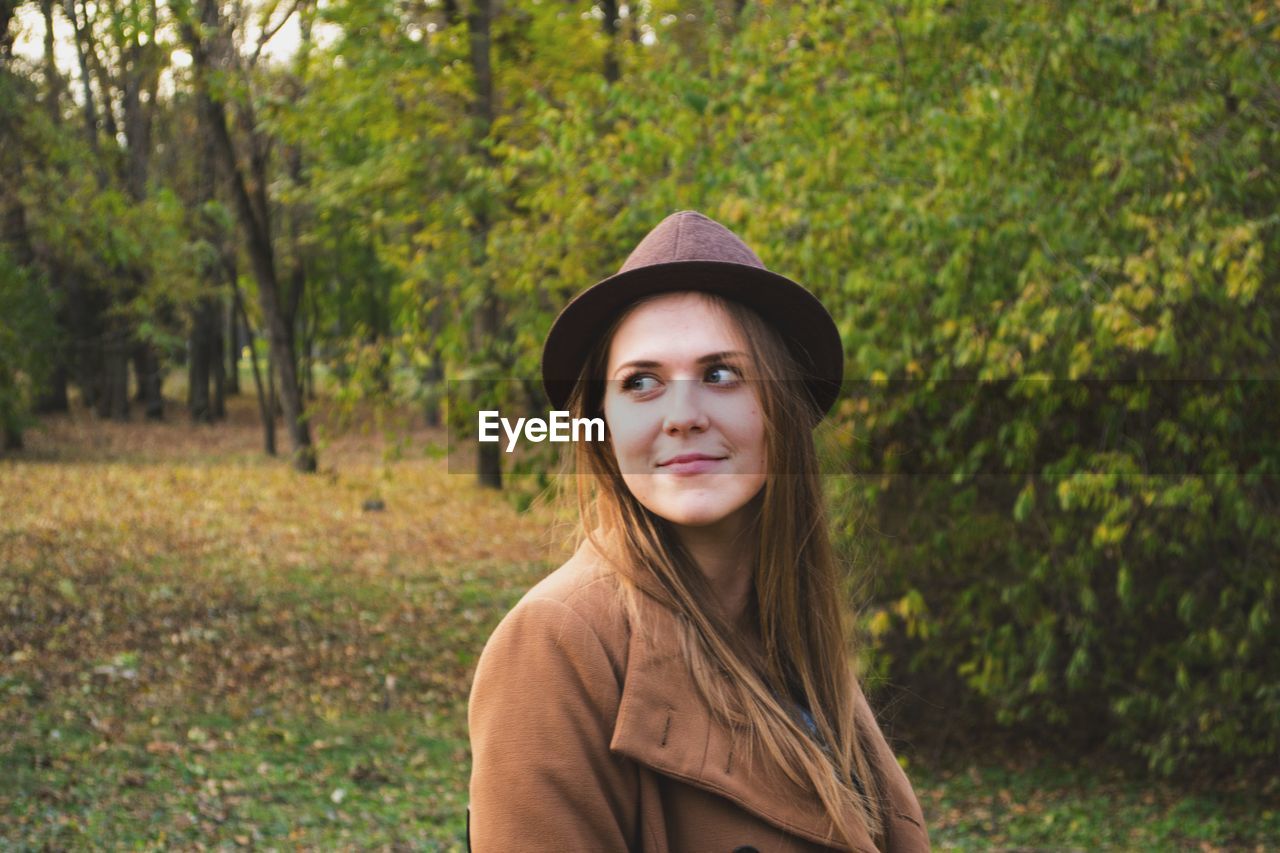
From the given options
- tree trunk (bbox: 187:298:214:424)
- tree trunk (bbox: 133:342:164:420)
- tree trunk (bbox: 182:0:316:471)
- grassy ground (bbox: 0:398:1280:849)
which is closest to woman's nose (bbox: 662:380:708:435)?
grassy ground (bbox: 0:398:1280:849)

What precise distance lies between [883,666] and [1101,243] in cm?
294

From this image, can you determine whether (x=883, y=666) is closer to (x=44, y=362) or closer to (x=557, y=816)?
(x=557, y=816)

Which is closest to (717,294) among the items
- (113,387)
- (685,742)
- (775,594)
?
(775,594)

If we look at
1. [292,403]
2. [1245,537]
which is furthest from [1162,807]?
[292,403]

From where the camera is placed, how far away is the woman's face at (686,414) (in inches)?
69.5

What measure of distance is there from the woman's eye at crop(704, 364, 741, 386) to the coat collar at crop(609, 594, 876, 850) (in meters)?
0.32

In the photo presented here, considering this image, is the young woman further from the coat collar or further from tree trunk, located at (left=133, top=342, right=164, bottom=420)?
tree trunk, located at (left=133, top=342, right=164, bottom=420)

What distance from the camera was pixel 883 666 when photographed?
788cm

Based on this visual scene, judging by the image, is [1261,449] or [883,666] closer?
[1261,449]

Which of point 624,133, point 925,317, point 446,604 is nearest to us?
point 925,317

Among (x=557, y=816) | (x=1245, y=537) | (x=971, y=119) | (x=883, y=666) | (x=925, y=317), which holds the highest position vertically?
(x=971, y=119)

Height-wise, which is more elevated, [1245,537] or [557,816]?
[557,816]

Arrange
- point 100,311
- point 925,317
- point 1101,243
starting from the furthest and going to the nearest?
point 100,311 < point 925,317 < point 1101,243

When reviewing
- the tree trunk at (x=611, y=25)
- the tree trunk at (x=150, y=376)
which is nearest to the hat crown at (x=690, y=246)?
the tree trunk at (x=611, y=25)
